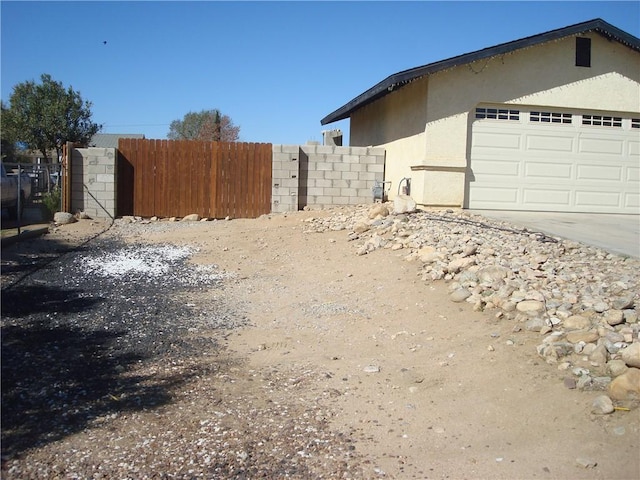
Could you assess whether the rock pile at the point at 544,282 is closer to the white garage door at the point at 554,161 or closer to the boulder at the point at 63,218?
the white garage door at the point at 554,161

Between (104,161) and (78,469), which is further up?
(104,161)

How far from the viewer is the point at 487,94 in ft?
45.4

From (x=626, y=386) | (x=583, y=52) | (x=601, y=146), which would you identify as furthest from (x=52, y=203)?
(x=626, y=386)

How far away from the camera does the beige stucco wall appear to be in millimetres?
13555

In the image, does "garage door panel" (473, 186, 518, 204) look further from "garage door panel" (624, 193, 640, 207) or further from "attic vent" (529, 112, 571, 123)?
"garage door panel" (624, 193, 640, 207)

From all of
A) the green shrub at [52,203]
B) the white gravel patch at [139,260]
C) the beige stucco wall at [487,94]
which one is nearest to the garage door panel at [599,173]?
the beige stucco wall at [487,94]

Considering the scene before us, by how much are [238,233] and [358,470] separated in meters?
10.1

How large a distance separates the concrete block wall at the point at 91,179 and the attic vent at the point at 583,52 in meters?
11.8

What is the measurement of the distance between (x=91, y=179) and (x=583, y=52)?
12700 mm

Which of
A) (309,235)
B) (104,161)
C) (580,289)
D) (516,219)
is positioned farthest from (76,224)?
(580,289)

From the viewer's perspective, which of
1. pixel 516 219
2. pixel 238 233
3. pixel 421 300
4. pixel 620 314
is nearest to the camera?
pixel 620 314

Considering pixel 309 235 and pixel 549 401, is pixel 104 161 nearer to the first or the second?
pixel 309 235

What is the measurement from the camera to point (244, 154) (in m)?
16.5

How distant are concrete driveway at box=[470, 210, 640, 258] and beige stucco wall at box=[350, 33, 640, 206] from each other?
4.23 ft
